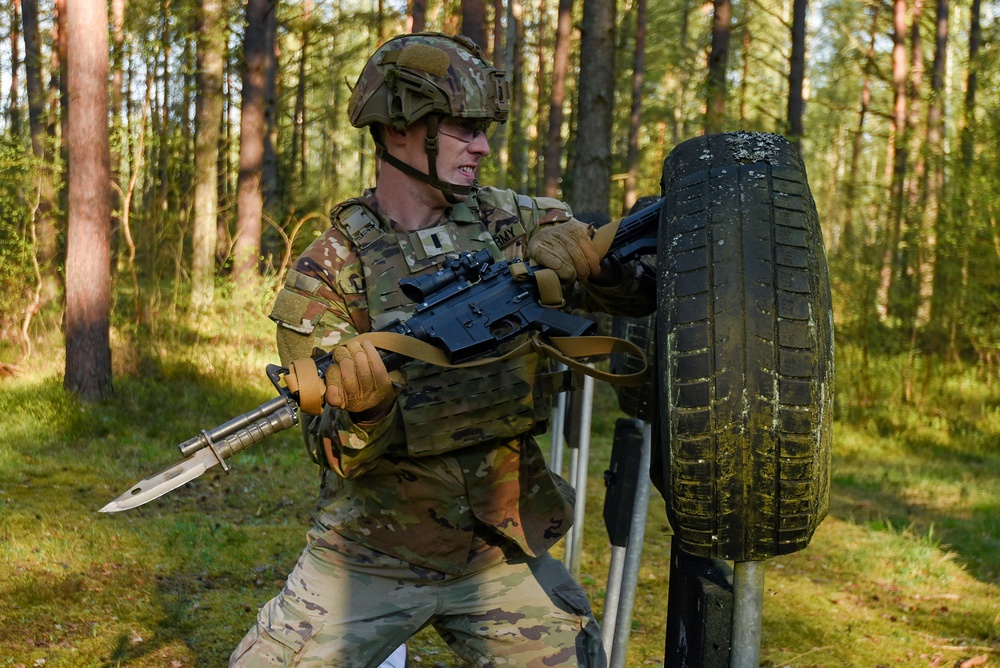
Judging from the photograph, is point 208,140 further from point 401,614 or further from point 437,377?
point 401,614

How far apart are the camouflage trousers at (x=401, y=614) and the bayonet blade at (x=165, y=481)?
0.61 meters

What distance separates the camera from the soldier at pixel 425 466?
8.16 ft

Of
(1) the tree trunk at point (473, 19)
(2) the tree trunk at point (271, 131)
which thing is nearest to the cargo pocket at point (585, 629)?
(1) the tree trunk at point (473, 19)

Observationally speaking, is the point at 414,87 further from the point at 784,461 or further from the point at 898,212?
the point at 898,212

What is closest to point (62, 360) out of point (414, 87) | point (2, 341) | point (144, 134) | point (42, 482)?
point (2, 341)

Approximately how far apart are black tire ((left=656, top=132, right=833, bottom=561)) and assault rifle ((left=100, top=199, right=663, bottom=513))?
47cm

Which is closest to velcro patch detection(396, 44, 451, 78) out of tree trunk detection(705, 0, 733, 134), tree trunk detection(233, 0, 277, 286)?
tree trunk detection(705, 0, 733, 134)

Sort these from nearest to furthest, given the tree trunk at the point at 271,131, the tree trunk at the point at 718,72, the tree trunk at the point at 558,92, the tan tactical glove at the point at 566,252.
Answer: the tan tactical glove at the point at 566,252 < the tree trunk at the point at 718,72 < the tree trunk at the point at 558,92 < the tree trunk at the point at 271,131

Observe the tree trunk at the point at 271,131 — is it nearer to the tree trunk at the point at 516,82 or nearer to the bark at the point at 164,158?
the bark at the point at 164,158

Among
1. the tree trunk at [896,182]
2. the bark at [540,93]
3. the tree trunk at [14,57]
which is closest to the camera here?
the tree trunk at [896,182]

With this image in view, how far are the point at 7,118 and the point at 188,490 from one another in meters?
23.3

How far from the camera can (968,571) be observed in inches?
238

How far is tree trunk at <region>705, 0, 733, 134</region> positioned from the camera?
462 inches

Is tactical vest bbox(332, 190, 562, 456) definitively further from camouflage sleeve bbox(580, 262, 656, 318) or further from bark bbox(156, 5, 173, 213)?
bark bbox(156, 5, 173, 213)
